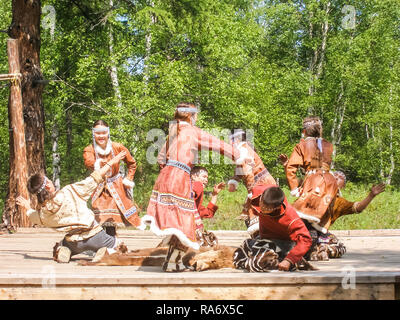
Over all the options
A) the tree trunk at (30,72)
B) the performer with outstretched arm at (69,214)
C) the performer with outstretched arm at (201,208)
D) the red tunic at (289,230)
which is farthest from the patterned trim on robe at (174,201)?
the tree trunk at (30,72)

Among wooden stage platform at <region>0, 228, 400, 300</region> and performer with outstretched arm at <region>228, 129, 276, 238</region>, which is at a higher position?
performer with outstretched arm at <region>228, 129, 276, 238</region>

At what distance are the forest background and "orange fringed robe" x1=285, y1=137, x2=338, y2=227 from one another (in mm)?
6706

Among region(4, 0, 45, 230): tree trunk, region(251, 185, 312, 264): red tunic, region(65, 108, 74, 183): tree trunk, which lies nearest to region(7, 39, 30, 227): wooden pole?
region(4, 0, 45, 230): tree trunk

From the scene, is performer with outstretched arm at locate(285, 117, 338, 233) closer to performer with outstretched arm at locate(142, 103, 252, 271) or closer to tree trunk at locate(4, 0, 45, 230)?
performer with outstretched arm at locate(142, 103, 252, 271)

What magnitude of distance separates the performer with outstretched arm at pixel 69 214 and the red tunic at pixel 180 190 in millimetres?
1125

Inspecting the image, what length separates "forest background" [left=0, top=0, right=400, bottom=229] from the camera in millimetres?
17016

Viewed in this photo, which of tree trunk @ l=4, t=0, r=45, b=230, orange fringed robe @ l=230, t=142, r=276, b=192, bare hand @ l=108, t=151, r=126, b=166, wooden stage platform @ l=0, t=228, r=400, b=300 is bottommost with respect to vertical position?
wooden stage platform @ l=0, t=228, r=400, b=300

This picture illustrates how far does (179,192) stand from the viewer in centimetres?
595

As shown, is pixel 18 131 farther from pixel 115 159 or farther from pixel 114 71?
pixel 114 71

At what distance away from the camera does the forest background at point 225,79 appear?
55.8ft

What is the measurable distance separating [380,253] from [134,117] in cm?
1085

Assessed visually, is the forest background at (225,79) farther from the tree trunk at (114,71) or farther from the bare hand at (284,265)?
the bare hand at (284,265)

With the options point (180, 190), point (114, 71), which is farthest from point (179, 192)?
point (114, 71)

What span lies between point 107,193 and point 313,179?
2.83 metres
